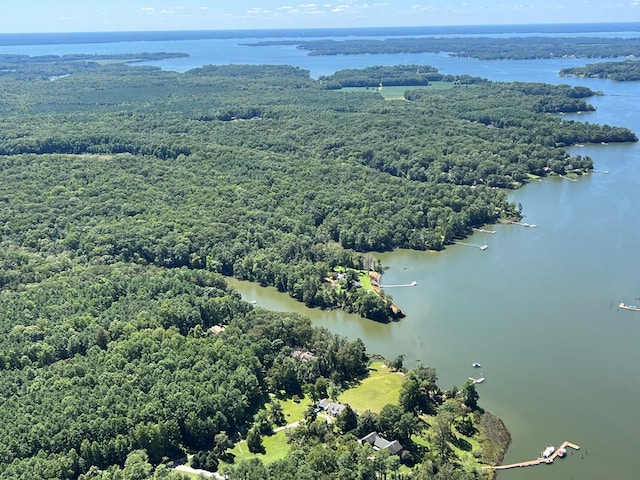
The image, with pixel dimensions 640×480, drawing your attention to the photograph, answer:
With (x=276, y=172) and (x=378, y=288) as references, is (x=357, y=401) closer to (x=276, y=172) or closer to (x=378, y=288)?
(x=378, y=288)

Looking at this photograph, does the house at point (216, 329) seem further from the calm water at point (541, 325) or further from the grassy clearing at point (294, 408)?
the grassy clearing at point (294, 408)

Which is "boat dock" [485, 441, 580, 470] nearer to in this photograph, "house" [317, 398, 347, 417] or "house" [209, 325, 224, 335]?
"house" [317, 398, 347, 417]

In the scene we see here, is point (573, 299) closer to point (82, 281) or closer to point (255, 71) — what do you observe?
point (82, 281)

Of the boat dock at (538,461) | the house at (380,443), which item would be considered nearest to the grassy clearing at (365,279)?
the house at (380,443)

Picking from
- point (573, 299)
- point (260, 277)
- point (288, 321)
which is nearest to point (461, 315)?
point (573, 299)

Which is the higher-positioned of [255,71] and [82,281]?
[255,71]

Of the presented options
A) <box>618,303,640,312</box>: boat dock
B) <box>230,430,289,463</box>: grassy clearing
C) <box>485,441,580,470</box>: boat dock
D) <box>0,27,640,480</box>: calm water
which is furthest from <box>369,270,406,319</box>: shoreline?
<box>485,441,580,470</box>: boat dock

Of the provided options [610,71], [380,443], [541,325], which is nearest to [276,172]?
[541,325]
